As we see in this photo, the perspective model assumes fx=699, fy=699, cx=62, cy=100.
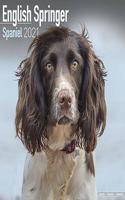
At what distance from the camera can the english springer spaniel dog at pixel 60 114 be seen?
191cm

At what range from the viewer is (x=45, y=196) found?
6.57ft

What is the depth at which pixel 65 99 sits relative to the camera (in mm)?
1835

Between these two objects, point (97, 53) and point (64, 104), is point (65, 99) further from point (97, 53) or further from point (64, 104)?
point (97, 53)

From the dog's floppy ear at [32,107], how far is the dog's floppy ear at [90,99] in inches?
4.3

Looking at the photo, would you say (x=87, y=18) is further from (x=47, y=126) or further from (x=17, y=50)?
(x=47, y=126)

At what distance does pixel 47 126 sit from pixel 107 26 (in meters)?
1.25

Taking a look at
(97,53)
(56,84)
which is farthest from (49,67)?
(97,53)

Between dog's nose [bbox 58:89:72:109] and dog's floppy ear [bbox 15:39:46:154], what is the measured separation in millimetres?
95

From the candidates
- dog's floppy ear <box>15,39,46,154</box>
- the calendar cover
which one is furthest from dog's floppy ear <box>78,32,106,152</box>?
the calendar cover

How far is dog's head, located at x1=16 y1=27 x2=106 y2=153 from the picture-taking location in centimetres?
191

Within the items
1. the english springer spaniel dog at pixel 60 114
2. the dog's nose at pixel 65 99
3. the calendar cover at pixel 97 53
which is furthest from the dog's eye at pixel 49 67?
the calendar cover at pixel 97 53

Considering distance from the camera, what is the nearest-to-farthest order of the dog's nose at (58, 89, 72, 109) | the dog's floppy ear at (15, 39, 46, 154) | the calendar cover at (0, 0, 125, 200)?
the dog's nose at (58, 89, 72, 109), the dog's floppy ear at (15, 39, 46, 154), the calendar cover at (0, 0, 125, 200)

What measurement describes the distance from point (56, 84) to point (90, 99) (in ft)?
0.37

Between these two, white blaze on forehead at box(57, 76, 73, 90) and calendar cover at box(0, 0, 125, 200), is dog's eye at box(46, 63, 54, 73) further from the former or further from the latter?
calendar cover at box(0, 0, 125, 200)
